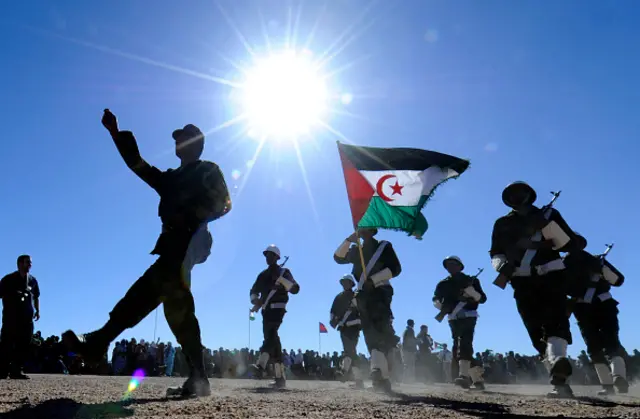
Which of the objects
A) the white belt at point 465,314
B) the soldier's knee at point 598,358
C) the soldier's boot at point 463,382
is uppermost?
the white belt at point 465,314

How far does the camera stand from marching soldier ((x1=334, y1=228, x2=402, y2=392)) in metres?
6.80

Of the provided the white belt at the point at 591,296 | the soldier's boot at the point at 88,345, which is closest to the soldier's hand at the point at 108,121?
the soldier's boot at the point at 88,345

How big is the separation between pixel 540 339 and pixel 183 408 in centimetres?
396

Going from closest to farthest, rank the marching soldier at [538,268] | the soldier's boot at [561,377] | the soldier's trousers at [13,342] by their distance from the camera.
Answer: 1. the soldier's boot at [561,377]
2. the marching soldier at [538,268]
3. the soldier's trousers at [13,342]

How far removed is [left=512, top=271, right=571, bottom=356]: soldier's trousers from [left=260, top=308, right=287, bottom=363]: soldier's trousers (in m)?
5.23

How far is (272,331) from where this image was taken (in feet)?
33.1

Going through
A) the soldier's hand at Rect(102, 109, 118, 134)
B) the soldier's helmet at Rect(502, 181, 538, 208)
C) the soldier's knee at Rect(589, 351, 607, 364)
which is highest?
the soldier's hand at Rect(102, 109, 118, 134)

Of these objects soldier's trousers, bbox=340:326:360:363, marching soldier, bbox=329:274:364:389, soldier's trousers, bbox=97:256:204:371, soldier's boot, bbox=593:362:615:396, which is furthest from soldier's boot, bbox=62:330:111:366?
soldier's trousers, bbox=340:326:360:363

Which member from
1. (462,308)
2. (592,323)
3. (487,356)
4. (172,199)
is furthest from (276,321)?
(487,356)

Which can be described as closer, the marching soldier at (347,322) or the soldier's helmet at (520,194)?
the soldier's helmet at (520,194)

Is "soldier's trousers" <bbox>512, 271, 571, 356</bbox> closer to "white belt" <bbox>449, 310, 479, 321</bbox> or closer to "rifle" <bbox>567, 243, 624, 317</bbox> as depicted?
"rifle" <bbox>567, 243, 624, 317</bbox>

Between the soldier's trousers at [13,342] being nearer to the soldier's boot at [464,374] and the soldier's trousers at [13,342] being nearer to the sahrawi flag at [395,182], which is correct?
the sahrawi flag at [395,182]

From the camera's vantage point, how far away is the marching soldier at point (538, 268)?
5484 millimetres

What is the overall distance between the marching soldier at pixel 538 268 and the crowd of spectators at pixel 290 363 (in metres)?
8.97
